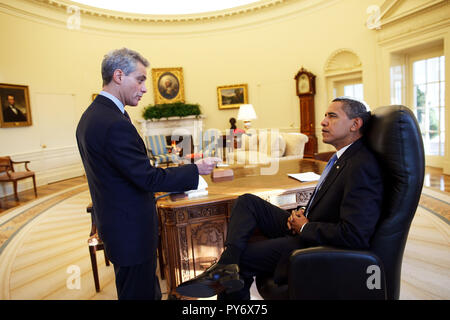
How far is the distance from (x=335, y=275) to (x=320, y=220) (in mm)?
399

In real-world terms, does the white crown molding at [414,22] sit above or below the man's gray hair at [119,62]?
above

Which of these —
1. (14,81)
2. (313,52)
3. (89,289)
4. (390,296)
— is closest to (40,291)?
(89,289)

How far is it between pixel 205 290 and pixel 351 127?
1289mm

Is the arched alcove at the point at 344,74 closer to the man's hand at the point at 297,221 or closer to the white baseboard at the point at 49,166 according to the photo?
the man's hand at the point at 297,221

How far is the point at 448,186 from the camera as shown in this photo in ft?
17.2

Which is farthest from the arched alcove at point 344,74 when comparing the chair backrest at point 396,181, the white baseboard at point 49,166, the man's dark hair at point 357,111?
the white baseboard at point 49,166

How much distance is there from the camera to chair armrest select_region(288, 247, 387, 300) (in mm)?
1458

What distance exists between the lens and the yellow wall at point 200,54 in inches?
299

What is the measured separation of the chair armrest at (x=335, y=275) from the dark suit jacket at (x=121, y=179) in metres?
0.71

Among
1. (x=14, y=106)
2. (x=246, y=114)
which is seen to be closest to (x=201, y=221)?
(x=246, y=114)

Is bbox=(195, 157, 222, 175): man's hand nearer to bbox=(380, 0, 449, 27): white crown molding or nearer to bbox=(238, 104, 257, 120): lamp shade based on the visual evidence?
bbox=(238, 104, 257, 120): lamp shade

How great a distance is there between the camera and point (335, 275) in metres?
1.49

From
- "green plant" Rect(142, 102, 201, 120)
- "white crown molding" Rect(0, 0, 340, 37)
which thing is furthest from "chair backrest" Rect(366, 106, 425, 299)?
"green plant" Rect(142, 102, 201, 120)
